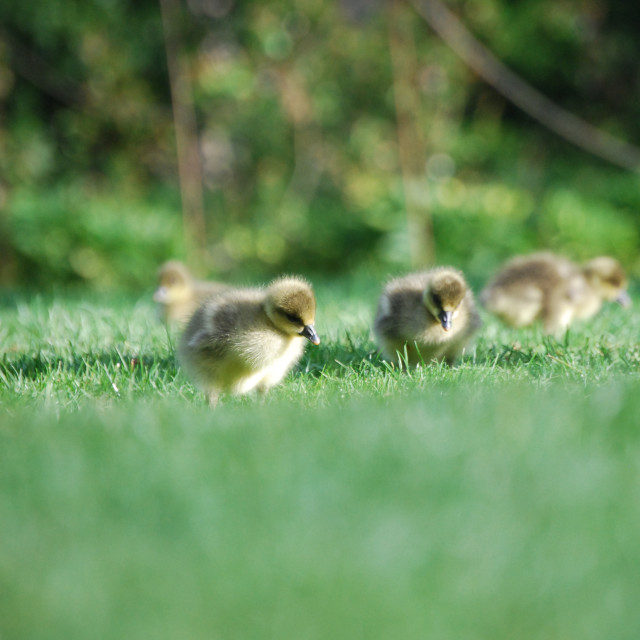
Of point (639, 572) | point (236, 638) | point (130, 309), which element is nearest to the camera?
point (236, 638)

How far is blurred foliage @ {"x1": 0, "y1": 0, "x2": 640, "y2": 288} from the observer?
971 cm

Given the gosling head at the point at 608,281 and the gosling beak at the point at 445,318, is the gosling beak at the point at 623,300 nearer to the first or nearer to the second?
the gosling head at the point at 608,281

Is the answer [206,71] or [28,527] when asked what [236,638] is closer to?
[28,527]

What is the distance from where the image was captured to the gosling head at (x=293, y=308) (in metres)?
3.63

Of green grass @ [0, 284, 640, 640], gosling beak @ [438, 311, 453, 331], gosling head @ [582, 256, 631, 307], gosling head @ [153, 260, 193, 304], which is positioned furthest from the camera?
gosling head @ [153, 260, 193, 304]

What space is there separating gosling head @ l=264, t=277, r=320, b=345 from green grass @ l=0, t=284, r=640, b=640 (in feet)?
2.14

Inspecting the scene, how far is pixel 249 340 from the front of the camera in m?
3.61

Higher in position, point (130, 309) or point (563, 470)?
point (130, 309)

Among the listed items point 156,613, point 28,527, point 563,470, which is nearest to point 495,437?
point 563,470

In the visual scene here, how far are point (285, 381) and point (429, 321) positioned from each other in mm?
818

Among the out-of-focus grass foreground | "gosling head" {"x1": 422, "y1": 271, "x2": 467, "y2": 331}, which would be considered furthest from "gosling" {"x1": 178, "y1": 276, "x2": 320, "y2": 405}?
"gosling head" {"x1": 422, "y1": 271, "x2": 467, "y2": 331}

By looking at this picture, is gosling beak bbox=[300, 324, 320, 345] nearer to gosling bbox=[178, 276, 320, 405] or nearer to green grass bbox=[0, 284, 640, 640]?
gosling bbox=[178, 276, 320, 405]

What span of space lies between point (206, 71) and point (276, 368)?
8908mm

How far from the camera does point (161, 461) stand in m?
2.26
